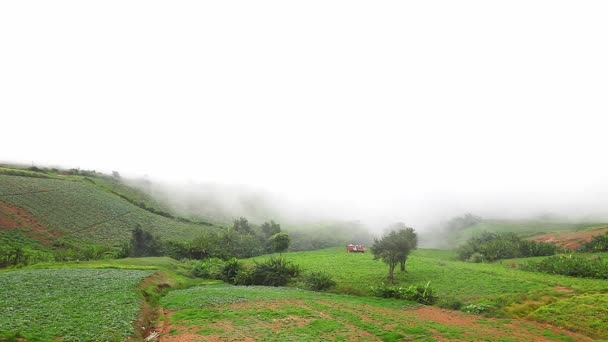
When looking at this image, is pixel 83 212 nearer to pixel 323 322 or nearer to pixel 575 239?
pixel 323 322

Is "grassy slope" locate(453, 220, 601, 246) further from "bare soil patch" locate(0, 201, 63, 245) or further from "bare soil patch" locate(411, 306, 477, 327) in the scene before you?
"bare soil patch" locate(0, 201, 63, 245)

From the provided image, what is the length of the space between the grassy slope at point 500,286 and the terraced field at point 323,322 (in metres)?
2.86

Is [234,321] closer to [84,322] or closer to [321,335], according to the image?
[321,335]

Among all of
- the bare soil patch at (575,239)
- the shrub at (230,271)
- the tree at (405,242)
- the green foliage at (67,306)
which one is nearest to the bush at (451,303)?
the tree at (405,242)

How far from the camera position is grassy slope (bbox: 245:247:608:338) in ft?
110

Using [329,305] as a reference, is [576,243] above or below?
above

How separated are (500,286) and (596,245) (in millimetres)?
30425

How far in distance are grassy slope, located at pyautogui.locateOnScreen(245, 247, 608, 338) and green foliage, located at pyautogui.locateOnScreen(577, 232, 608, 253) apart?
11876mm

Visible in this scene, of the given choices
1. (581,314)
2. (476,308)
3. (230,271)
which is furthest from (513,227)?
(230,271)

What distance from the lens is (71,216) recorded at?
95.9m

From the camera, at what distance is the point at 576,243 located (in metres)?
69.1

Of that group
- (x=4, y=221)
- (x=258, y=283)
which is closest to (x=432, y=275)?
(x=258, y=283)

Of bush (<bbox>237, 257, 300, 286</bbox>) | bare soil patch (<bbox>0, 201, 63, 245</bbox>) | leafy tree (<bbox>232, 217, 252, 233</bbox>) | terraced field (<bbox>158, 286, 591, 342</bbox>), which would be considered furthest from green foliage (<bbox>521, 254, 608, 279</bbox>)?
bare soil patch (<bbox>0, 201, 63, 245</bbox>)

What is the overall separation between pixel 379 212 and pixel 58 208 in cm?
13982
